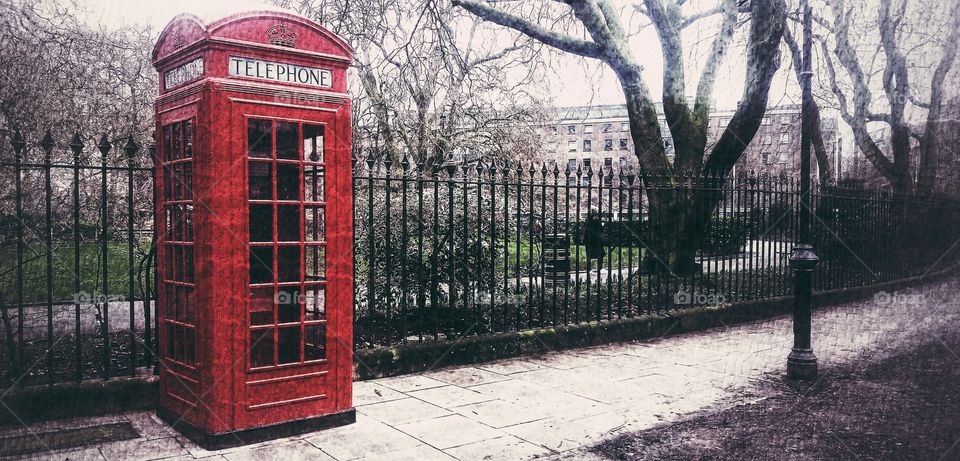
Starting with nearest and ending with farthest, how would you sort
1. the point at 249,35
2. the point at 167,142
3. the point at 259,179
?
the point at 249,35 < the point at 259,179 < the point at 167,142

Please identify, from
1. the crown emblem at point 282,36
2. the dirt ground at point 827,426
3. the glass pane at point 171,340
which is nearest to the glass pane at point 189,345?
the glass pane at point 171,340

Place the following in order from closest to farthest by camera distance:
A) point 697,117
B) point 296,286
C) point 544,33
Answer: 1. point 296,286
2. point 544,33
3. point 697,117

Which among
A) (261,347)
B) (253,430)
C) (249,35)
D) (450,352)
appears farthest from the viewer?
(450,352)

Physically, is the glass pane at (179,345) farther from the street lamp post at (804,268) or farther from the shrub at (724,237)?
the shrub at (724,237)

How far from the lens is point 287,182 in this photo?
4816 millimetres

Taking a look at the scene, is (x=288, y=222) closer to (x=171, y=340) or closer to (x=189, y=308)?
(x=189, y=308)

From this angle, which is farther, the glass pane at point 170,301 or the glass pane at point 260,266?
the glass pane at point 170,301

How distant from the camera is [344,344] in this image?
4863mm

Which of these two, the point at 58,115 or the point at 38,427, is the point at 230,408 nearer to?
the point at 38,427

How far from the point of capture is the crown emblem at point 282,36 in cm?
445

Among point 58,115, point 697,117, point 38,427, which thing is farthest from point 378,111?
point 38,427

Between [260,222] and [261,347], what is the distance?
843 mm

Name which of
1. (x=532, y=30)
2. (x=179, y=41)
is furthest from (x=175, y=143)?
(x=532, y=30)

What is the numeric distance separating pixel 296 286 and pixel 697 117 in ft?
32.2
